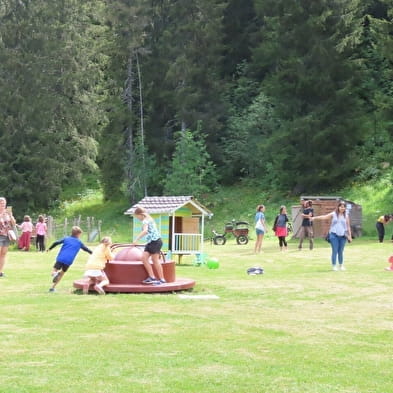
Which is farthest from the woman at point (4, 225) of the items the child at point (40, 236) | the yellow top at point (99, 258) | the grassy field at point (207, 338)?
the child at point (40, 236)

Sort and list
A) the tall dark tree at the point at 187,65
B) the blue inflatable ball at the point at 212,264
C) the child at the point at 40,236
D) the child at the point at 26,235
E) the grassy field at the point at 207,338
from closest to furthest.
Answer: the grassy field at the point at 207,338 → the blue inflatable ball at the point at 212,264 → the child at the point at 40,236 → the child at the point at 26,235 → the tall dark tree at the point at 187,65

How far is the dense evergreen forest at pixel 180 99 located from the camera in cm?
4478

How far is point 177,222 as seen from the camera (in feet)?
81.3

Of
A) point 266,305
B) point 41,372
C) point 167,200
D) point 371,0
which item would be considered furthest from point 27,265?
point 371,0

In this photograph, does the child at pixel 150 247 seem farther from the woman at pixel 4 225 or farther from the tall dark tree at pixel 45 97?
the tall dark tree at pixel 45 97

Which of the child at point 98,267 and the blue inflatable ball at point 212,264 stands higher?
the child at point 98,267

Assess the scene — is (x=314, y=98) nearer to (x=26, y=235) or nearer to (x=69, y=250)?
(x=26, y=235)

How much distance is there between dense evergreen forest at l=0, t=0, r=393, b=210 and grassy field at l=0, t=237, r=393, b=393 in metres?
28.5

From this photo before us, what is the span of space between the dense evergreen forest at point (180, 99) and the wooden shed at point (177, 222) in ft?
65.4

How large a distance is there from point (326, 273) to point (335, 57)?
2847cm

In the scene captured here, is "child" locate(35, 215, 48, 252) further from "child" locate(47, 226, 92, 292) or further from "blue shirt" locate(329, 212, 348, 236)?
"child" locate(47, 226, 92, 292)

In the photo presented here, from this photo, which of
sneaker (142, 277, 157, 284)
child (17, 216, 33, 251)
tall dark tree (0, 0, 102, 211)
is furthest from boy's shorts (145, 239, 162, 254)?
tall dark tree (0, 0, 102, 211)

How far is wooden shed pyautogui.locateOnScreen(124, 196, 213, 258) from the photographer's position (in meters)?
23.8

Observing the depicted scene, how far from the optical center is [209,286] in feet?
52.1
